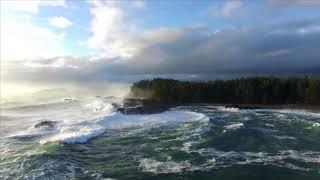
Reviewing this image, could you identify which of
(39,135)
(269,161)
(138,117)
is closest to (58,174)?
(269,161)

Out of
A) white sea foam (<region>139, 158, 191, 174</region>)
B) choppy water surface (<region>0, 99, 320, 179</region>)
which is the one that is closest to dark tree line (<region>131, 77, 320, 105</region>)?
choppy water surface (<region>0, 99, 320, 179</region>)

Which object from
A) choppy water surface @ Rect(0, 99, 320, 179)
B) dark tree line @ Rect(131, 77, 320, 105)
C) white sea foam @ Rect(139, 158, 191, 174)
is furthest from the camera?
dark tree line @ Rect(131, 77, 320, 105)

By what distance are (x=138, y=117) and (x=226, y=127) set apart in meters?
16.2

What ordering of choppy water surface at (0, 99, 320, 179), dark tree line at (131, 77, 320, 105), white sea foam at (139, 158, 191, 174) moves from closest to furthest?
1. choppy water surface at (0, 99, 320, 179)
2. white sea foam at (139, 158, 191, 174)
3. dark tree line at (131, 77, 320, 105)

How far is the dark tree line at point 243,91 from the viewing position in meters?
102

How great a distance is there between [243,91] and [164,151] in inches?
3088

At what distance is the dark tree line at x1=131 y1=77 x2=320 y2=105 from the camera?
335 ft

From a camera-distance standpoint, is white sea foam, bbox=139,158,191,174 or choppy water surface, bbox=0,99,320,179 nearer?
choppy water surface, bbox=0,99,320,179

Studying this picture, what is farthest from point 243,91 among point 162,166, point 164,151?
point 162,166

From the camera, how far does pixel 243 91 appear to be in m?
111

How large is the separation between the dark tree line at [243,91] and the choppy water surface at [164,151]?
169ft

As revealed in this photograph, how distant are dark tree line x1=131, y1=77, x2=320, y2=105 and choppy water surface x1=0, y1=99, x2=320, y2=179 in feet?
169

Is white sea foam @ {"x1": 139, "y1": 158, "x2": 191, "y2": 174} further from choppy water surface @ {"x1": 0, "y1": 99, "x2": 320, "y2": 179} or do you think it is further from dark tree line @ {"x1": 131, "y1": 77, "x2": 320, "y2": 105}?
dark tree line @ {"x1": 131, "y1": 77, "x2": 320, "y2": 105}

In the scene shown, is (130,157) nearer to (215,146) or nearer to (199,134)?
(215,146)
